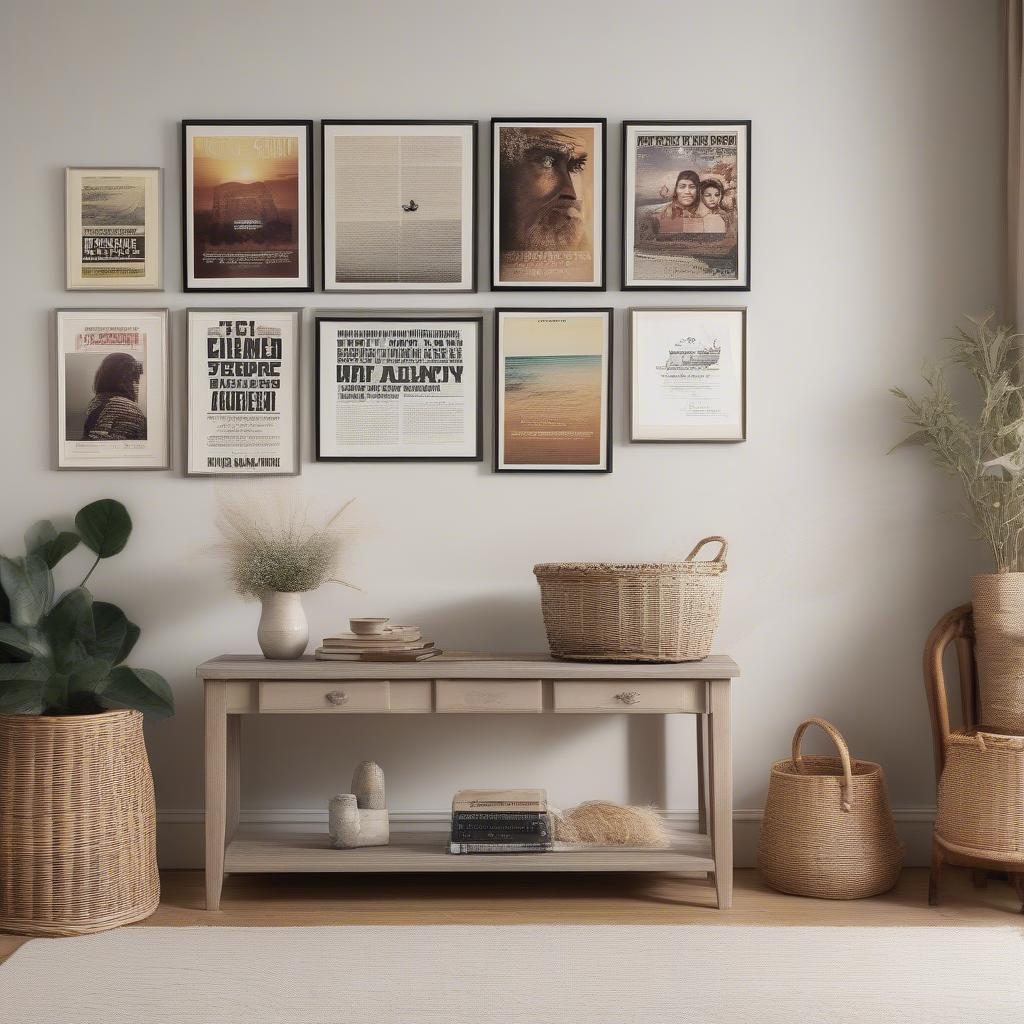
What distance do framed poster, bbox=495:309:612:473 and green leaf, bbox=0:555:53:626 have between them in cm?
133

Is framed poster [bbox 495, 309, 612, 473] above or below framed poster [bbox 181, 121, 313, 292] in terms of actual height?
below

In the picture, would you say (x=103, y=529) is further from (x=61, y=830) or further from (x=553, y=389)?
(x=553, y=389)

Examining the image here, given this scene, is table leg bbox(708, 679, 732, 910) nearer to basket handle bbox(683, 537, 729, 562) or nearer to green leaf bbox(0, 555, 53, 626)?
basket handle bbox(683, 537, 729, 562)

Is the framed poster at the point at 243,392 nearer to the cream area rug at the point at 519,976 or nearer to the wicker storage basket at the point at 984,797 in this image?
the cream area rug at the point at 519,976

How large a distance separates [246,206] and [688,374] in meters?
1.46

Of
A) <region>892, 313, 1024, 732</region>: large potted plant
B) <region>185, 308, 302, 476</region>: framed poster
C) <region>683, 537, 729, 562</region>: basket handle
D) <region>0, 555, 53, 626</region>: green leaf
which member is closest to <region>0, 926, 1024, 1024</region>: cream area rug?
<region>892, 313, 1024, 732</region>: large potted plant

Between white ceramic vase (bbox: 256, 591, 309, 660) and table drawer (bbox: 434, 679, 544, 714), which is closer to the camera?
table drawer (bbox: 434, 679, 544, 714)

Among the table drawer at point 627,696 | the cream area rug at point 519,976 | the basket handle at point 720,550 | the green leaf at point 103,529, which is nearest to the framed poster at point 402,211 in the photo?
the green leaf at point 103,529

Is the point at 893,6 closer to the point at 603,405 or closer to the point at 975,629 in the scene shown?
the point at 603,405

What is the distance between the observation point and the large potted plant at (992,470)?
292 centimetres

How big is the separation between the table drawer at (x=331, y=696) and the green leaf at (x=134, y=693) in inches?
10.4

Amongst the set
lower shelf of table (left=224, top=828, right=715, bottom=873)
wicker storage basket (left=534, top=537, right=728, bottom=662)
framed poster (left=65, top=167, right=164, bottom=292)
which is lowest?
lower shelf of table (left=224, top=828, right=715, bottom=873)

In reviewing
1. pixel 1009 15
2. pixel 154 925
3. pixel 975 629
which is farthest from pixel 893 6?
pixel 154 925

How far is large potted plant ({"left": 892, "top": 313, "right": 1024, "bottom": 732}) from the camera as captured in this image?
2916 millimetres
